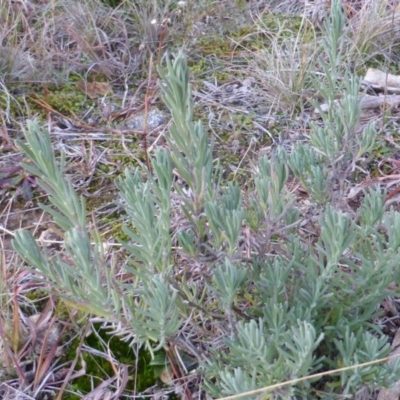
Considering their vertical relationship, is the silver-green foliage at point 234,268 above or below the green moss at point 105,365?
above

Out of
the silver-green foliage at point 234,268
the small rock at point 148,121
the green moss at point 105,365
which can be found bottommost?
the green moss at point 105,365

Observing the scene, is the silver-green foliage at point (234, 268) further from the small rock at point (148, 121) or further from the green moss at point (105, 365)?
the small rock at point (148, 121)

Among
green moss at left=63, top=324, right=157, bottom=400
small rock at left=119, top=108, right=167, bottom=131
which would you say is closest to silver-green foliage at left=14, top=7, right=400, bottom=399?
green moss at left=63, top=324, right=157, bottom=400

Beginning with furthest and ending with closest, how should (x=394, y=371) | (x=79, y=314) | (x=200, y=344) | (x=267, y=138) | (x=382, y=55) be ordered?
1. (x=382, y=55)
2. (x=267, y=138)
3. (x=79, y=314)
4. (x=200, y=344)
5. (x=394, y=371)

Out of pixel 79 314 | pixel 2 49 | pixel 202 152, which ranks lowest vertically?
pixel 79 314

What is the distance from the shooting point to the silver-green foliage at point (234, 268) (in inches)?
42.9

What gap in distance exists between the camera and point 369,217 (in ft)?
4.14

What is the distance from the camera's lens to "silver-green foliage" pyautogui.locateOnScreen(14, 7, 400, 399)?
1.09 metres

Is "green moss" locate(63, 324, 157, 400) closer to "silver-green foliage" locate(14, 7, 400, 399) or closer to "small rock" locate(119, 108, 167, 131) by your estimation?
"silver-green foliage" locate(14, 7, 400, 399)

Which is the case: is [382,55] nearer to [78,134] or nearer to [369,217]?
[78,134]

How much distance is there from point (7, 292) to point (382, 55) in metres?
1.93

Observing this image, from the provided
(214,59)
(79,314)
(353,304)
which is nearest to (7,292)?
(79,314)

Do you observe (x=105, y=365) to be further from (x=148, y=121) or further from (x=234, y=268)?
(x=148, y=121)

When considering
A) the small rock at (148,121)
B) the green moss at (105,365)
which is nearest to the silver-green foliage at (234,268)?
the green moss at (105,365)
